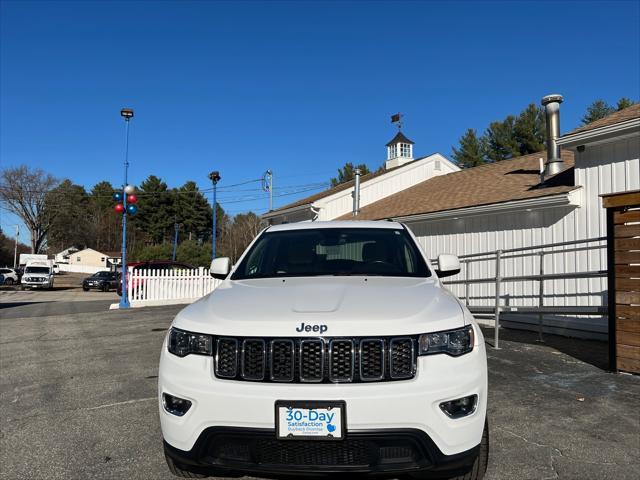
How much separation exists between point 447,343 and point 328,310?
0.65 meters

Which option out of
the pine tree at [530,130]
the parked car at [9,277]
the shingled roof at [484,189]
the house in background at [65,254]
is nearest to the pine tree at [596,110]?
the pine tree at [530,130]

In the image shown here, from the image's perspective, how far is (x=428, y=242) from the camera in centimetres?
1314

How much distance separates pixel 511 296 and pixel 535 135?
105 ft

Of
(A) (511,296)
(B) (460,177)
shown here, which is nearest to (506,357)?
(A) (511,296)

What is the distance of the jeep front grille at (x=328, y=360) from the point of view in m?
2.57

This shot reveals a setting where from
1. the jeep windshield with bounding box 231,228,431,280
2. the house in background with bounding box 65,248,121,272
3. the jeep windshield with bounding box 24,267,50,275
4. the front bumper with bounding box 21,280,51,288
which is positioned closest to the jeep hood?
the jeep windshield with bounding box 231,228,431,280

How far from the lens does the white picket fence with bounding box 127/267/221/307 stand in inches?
704

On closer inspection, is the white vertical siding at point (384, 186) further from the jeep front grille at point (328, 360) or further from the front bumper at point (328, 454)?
the front bumper at point (328, 454)

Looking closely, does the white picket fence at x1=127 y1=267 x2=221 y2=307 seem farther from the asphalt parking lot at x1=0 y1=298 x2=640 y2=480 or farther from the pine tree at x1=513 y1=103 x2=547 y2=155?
the pine tree at x1=513 y1=103 x2=547 y2=155

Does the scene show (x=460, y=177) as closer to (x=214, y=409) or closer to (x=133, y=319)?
(x=133, y=319)

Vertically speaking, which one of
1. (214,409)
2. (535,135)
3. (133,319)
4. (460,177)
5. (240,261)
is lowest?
(133,319)

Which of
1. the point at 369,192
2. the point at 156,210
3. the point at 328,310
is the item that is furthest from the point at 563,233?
the point at 156,210

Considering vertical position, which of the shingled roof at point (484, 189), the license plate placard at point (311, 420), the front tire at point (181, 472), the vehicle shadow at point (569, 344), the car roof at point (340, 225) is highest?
the shingled roof at point (484, 189)

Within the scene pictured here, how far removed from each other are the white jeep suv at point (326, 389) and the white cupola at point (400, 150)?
24.0m
